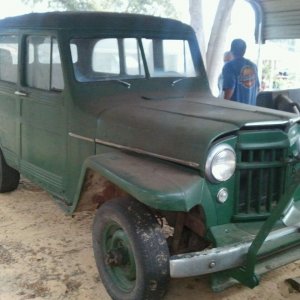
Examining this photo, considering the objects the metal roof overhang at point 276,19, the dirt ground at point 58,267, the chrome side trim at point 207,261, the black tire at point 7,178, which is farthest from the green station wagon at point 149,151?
the metal roof overhang at point 276,19

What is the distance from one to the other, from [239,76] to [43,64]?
2689mm

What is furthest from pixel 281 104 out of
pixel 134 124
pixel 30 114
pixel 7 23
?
pixel 7 23

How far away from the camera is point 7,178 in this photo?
4676 millimetres

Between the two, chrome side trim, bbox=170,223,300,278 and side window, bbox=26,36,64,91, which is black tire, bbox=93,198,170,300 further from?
side window, bbox=26,36,64,91

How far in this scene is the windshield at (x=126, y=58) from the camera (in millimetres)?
3422

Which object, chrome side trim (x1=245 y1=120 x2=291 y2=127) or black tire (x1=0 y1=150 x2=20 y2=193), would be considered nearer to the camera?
chrome side trim (x1=245 y1=120 x2=291 y2=127)

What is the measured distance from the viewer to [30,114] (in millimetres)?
3814

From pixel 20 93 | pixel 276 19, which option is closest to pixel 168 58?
pixel 20 93

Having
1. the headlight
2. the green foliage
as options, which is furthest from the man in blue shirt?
the green foliage

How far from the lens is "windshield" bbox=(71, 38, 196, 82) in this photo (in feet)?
11.2

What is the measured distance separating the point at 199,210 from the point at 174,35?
1944 millimetres

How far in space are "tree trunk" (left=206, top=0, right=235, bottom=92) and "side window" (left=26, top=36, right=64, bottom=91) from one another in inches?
205

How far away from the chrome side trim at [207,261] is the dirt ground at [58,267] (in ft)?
2.30

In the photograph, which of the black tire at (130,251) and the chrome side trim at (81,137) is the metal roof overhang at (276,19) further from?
the black tire at (130,251)
